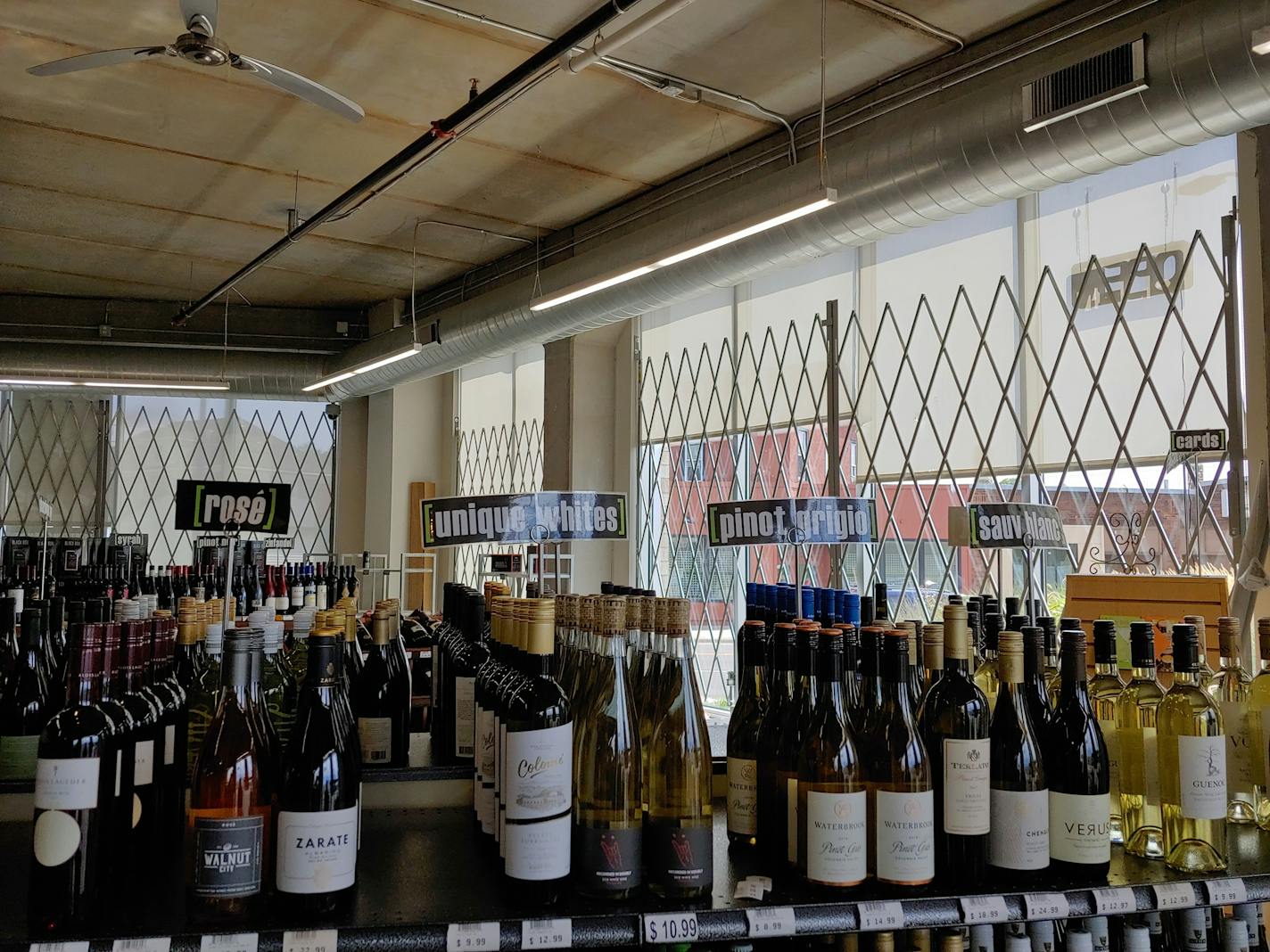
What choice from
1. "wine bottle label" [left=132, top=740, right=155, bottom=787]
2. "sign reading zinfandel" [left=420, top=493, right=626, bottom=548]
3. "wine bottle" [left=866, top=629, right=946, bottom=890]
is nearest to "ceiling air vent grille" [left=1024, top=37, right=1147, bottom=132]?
"sign reading zinfandel" [left=420, top=493, right=626, bottom=548]

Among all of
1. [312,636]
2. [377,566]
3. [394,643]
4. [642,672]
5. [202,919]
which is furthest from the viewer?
[377,566]

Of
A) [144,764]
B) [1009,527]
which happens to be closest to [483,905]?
[144,764]

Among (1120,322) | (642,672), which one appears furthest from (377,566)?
(642,672)

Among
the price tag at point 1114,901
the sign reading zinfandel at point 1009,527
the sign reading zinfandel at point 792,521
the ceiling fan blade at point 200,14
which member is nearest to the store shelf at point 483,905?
the price tag at point 1114,901

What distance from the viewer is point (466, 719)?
64.9 inches

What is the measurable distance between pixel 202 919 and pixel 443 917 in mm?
255

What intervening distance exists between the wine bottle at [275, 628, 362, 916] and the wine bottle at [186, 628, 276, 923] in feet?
0.11

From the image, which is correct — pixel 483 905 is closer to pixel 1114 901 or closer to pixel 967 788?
pixel 967 788

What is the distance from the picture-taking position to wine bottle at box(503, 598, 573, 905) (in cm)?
111

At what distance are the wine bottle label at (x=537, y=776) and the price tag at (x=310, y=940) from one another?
0.22 meters

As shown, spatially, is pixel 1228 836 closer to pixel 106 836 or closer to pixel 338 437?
pixel 106 836

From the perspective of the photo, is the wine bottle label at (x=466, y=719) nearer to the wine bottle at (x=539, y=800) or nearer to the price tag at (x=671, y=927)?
the wine bottle at (x=539, y=800)

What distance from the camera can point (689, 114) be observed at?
15.7ft

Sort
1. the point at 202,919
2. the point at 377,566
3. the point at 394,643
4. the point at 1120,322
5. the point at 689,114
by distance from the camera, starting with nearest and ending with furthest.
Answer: the point at 202,919 → the point at 394,643 → the point at 1120,322 → the point at 689,114 → the point at 377,566
